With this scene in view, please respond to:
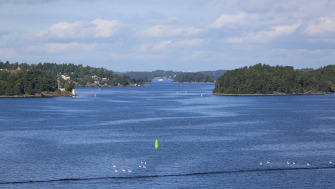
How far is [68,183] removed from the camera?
56.2 meters

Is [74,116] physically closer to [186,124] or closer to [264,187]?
[186,124]

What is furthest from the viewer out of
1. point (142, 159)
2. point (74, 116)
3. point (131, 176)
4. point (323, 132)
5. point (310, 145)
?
point (74, 116)

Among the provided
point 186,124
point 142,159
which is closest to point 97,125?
point 186,124

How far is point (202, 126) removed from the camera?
373 ft

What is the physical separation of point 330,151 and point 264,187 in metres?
27.4

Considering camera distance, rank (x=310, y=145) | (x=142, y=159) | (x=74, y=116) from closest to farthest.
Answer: (x=142, y=159) → (x=310, y=145) → (x=74, y=116)

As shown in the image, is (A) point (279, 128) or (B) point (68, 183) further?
(A) point (279, 128)

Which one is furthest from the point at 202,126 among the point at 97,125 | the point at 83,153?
the point at 83,153

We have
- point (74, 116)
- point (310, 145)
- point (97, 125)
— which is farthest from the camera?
point (74, 116)

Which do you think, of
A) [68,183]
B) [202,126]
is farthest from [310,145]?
[68,183]

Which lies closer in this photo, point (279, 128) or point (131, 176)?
point (131, 176)

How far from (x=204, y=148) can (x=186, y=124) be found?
3975 cm

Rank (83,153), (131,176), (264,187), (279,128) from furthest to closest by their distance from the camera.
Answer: (279,128)
(83,153)
(131,176)
(264,187)

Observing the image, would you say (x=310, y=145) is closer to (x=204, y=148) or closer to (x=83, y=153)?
(x=204, y=148)
